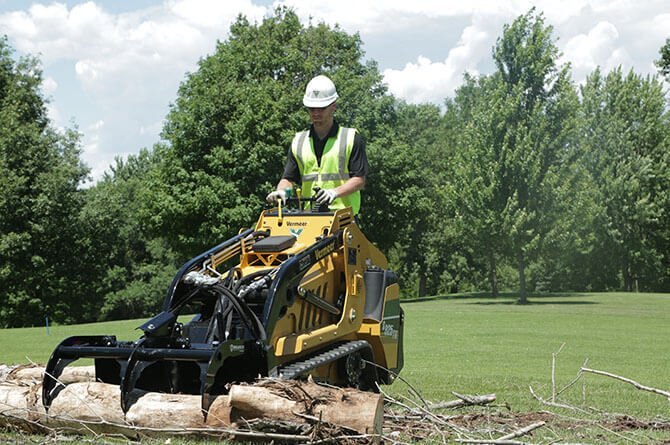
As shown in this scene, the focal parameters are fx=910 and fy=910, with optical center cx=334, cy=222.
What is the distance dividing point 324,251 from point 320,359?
3.30 feet

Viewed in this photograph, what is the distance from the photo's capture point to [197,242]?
4006 centimetres

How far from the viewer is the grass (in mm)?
10453

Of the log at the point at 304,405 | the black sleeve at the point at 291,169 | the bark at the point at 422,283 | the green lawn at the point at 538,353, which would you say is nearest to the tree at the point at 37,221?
the green lawn at the point at 538,353

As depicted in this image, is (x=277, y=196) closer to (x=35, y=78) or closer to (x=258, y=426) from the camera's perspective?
(x=258, y=426)

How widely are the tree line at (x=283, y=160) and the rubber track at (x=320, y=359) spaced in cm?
3058

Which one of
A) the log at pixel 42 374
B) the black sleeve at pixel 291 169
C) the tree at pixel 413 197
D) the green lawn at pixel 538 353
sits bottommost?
the green lawn at pixel 538 353

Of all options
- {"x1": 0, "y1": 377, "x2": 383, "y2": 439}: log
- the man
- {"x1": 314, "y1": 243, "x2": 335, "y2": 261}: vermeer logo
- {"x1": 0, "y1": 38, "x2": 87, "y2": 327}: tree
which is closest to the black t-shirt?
the man

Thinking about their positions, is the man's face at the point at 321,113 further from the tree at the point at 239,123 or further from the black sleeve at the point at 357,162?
the tree at the point at 239,123

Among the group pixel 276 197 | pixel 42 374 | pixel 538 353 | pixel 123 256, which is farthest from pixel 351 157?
pixel 123 256

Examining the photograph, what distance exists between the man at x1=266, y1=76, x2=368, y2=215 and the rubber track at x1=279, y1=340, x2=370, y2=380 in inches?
53.0

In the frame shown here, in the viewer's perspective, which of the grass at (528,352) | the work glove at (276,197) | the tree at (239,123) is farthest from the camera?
the tree at (239,123)

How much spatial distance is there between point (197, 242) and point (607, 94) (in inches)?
1239

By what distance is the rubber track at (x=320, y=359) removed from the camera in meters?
6.67

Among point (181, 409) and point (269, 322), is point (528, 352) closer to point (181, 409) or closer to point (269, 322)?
point (269, 322)
